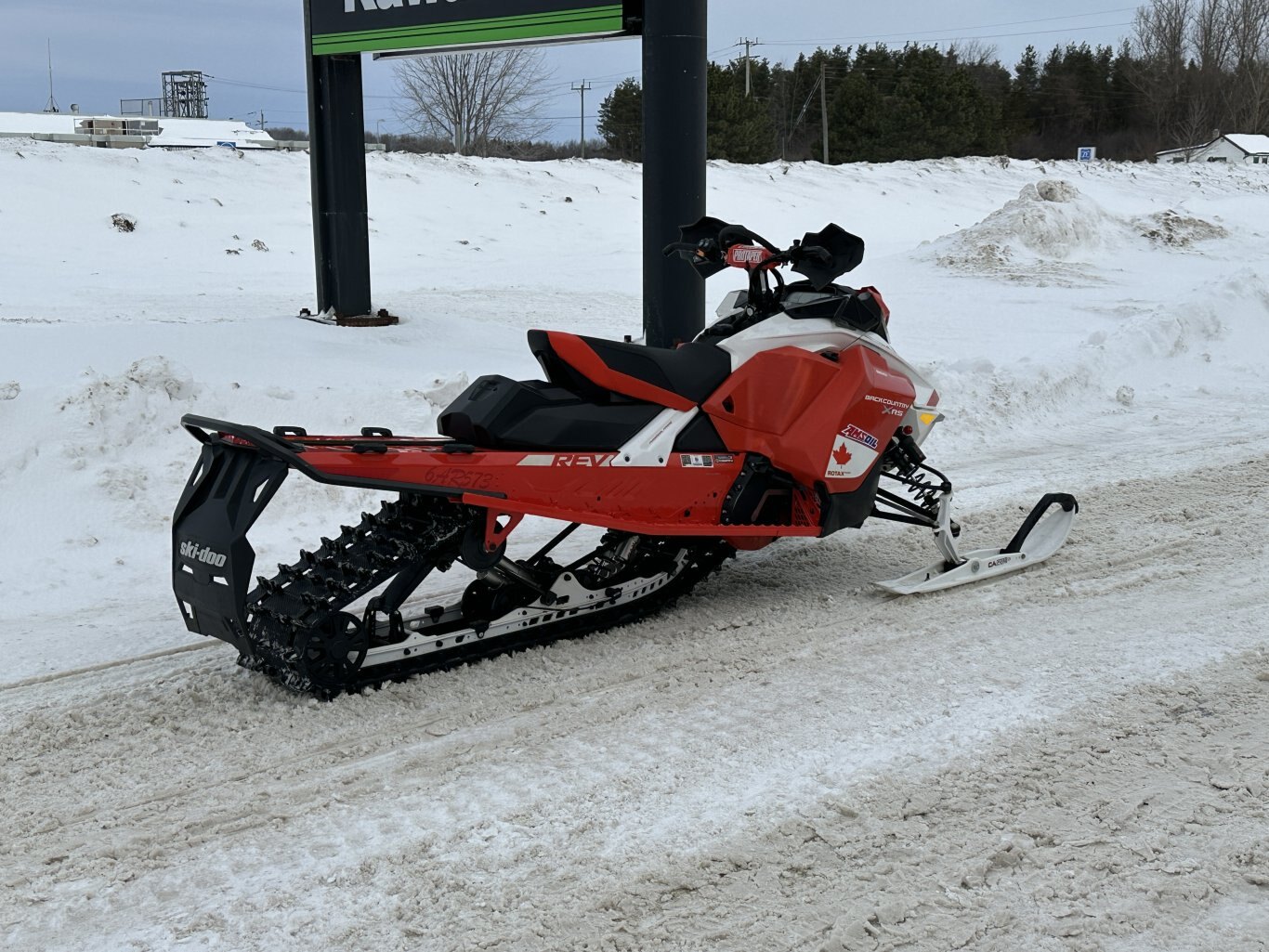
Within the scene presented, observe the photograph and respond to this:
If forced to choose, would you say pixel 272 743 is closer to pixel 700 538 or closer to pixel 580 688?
pixel 580 688

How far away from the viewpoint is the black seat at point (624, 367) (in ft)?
13.0

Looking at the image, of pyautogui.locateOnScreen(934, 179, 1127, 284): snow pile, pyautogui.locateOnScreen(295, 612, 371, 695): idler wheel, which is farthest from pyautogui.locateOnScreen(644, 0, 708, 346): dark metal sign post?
pyautogui.locateOnScreen(934, 179, 1127, 284): snow pile

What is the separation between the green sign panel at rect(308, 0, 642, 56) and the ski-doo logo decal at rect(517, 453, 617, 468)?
4.08 m

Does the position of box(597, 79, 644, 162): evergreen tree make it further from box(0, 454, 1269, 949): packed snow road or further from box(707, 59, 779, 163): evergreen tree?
box(0, 454, 1269, 949): packed snow road

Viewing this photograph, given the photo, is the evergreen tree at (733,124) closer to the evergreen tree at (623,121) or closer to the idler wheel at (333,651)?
the evergreen tree at (623,121)

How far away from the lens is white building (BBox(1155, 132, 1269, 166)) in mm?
46188

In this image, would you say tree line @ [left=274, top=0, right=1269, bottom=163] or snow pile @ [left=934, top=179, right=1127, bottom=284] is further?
tree line @ [left=274, top=0, right=1269, bottom=163]

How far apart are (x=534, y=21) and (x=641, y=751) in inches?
217

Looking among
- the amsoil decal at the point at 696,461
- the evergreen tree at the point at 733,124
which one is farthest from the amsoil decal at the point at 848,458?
the evergreen tree at the point at 733,124

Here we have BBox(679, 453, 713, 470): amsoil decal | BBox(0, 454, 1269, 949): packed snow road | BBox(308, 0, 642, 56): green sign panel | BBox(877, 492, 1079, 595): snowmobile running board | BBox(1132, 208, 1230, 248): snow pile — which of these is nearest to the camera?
BBox(0, 454, 1269, 949): packed snow road

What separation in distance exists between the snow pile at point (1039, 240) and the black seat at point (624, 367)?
11.3 metres

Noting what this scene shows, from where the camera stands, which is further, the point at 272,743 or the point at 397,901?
the point at 272,743

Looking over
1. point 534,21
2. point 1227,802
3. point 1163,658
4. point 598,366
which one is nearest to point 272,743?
point 598,366

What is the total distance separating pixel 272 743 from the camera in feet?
11.1
